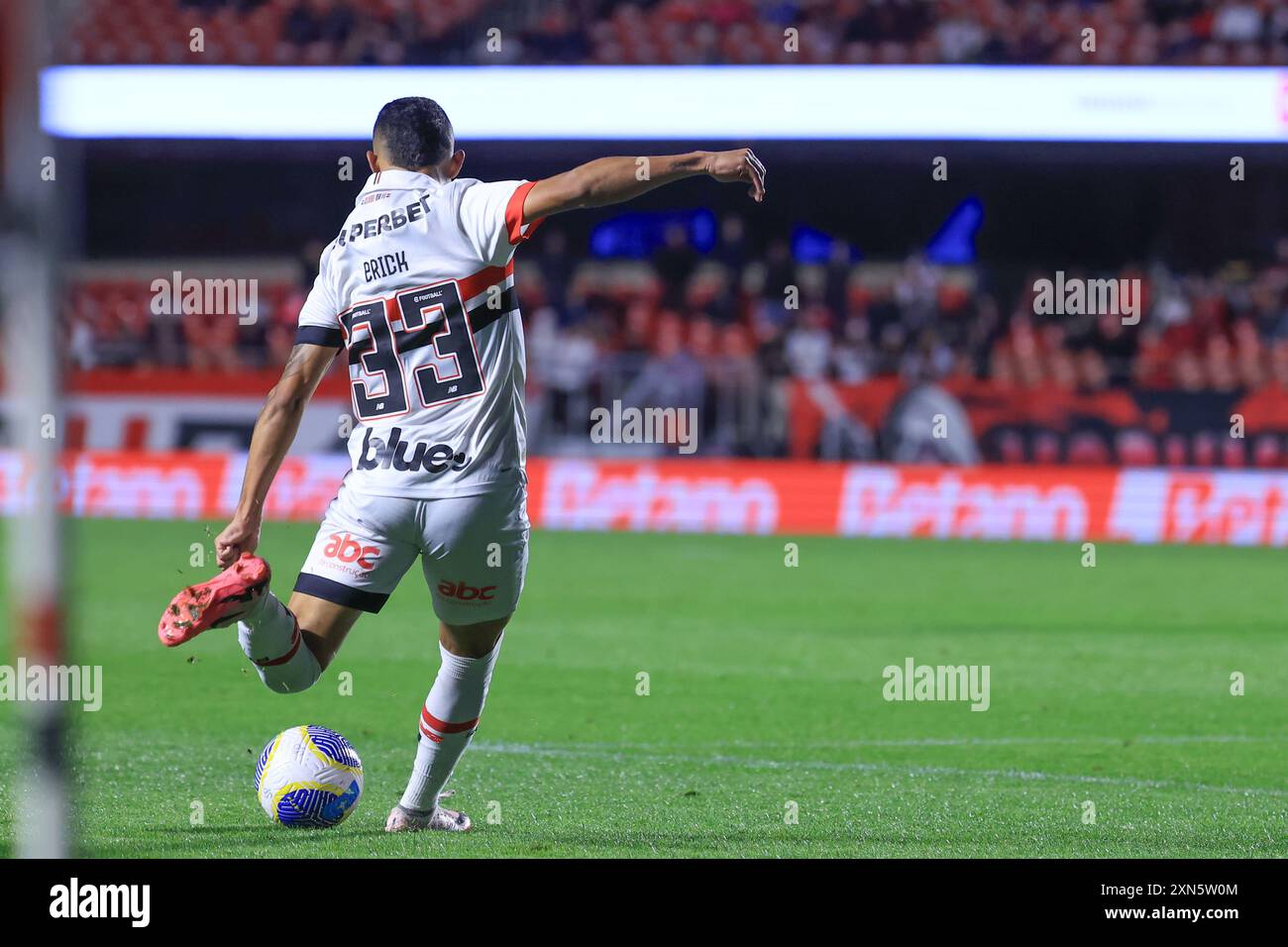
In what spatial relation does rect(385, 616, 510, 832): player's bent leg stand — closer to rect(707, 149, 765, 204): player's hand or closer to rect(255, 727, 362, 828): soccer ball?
rect(255, 727, 362, 828): soccer ball

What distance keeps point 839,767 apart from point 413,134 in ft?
11.4

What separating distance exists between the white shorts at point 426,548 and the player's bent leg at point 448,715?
9.6 inches

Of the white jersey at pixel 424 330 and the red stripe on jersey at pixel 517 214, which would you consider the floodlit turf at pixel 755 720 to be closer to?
the white jersey at pixel 424 330

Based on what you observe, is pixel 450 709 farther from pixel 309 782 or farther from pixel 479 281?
pixel 479 281

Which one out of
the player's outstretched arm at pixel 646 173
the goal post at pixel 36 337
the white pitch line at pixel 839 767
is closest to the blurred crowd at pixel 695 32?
the white pitch line at pixel 839 767

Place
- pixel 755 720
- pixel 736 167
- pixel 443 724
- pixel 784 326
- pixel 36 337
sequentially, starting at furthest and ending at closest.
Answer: pixel 784 326 < pixel 755 720 < pixel 443 724 < pixel 736 167 < pixel 36 337

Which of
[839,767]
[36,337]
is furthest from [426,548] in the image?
[36,337]

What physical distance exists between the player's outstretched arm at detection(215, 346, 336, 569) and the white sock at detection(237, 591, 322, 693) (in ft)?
0.65

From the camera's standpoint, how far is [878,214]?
27047 millimetres

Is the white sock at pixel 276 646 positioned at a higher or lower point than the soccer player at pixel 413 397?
lower

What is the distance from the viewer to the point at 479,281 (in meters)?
5.45

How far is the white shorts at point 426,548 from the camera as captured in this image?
550 cm

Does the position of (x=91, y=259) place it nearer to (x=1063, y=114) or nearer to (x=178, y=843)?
(x=1063, y=114)
